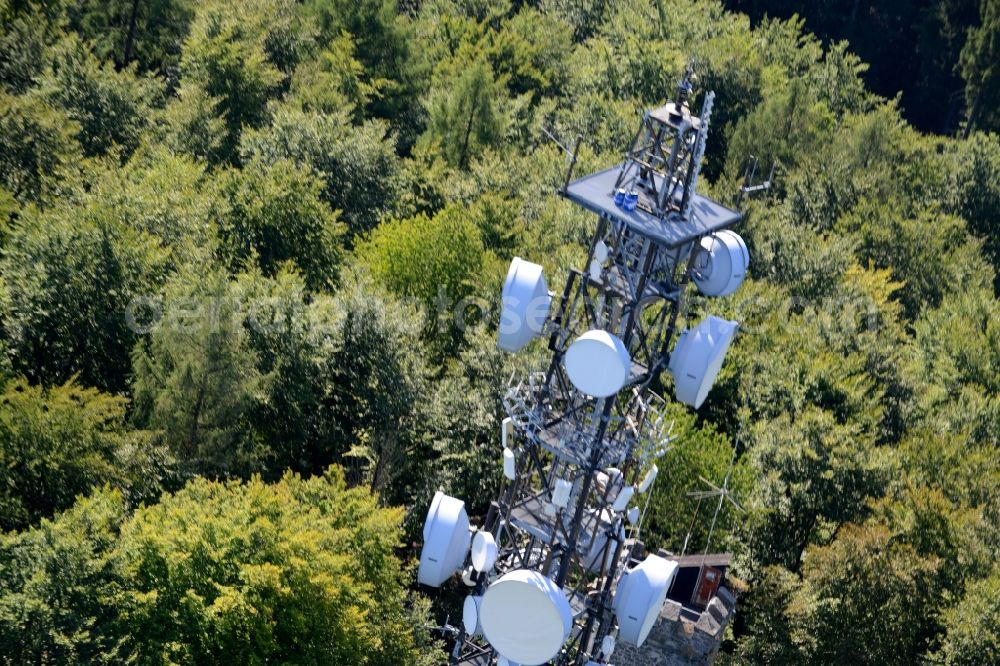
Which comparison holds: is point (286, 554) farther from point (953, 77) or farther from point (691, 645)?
point (953, 77)

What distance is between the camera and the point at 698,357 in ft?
64.7

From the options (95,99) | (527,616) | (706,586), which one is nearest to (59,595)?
(527,616)

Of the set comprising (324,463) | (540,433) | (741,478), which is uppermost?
(741,478)

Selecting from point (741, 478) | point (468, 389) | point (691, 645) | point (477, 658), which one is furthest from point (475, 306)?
point (477, 658)

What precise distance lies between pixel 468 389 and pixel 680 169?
2489 centimetres

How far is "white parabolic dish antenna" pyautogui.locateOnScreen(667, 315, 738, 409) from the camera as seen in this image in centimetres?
1970

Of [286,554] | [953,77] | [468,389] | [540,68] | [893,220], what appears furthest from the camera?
[953,77]

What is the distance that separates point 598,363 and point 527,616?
374 cm

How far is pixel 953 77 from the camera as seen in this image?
104188mm

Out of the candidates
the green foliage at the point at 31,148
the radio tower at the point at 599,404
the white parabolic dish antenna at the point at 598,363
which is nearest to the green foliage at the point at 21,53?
the green foliage at the point at 31,148

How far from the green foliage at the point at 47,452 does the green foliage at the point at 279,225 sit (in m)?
15.3

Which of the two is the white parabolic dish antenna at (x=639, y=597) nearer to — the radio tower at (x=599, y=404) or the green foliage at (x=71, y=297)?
the radio tower at (x=599, y=404)

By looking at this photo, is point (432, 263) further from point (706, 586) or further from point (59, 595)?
point (59, 595)

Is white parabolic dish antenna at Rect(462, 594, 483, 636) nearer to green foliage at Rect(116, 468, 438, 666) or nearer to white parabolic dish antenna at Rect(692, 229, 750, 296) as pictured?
white parabolic dish antenna at Rect(692, 229, 750, 296)
